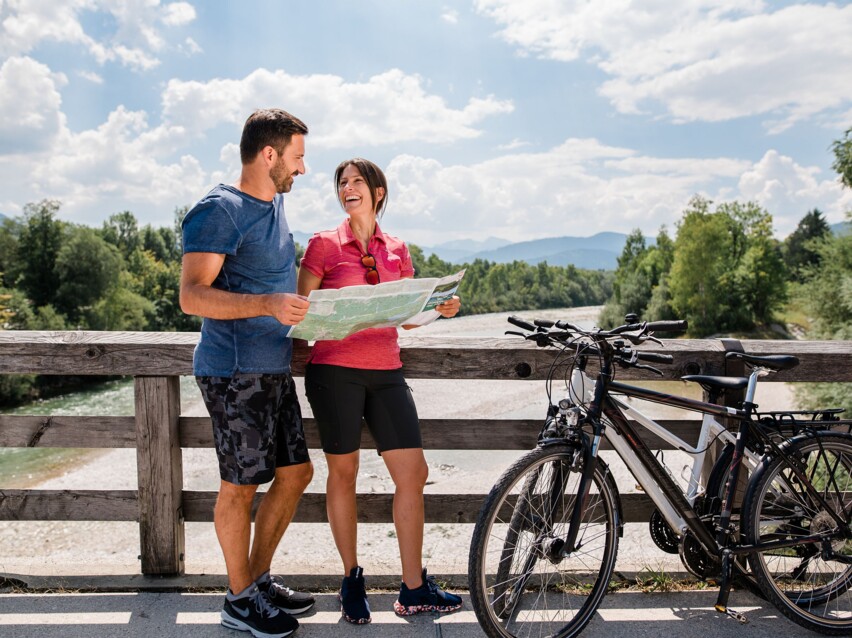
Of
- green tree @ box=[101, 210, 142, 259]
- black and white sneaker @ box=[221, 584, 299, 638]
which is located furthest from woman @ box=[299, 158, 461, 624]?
green tree @ box=[101, 210, 142, 259]

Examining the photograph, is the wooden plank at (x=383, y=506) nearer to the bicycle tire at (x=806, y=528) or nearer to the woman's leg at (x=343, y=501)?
the woman's leg at (x=343, y=501)

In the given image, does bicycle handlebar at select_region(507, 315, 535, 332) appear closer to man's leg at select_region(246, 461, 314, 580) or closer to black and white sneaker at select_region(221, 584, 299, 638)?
man's leg at select_region(246, 461, 314, 580)

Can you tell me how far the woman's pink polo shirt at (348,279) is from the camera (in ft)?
9.48

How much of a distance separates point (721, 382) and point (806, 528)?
732 mm

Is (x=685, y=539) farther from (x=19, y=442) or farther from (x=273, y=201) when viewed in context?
(x=19, y=442)

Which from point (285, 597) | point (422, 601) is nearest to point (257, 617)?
point (285, 597)

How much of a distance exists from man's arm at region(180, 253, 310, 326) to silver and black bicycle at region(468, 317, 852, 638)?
3.15ft

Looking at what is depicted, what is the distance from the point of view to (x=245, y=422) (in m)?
2.70

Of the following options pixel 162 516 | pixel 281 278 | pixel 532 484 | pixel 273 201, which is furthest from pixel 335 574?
pixel 273 201

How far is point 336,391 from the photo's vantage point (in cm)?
288

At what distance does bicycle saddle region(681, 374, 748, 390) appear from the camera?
112 inches

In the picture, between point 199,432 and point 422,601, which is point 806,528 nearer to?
point 422,601

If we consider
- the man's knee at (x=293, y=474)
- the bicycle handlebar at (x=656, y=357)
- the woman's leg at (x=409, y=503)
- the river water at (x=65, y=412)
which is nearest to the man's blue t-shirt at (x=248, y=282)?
the man's knee at (x=293, y=474)

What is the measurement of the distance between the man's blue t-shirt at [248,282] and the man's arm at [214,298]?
0.10 meters
